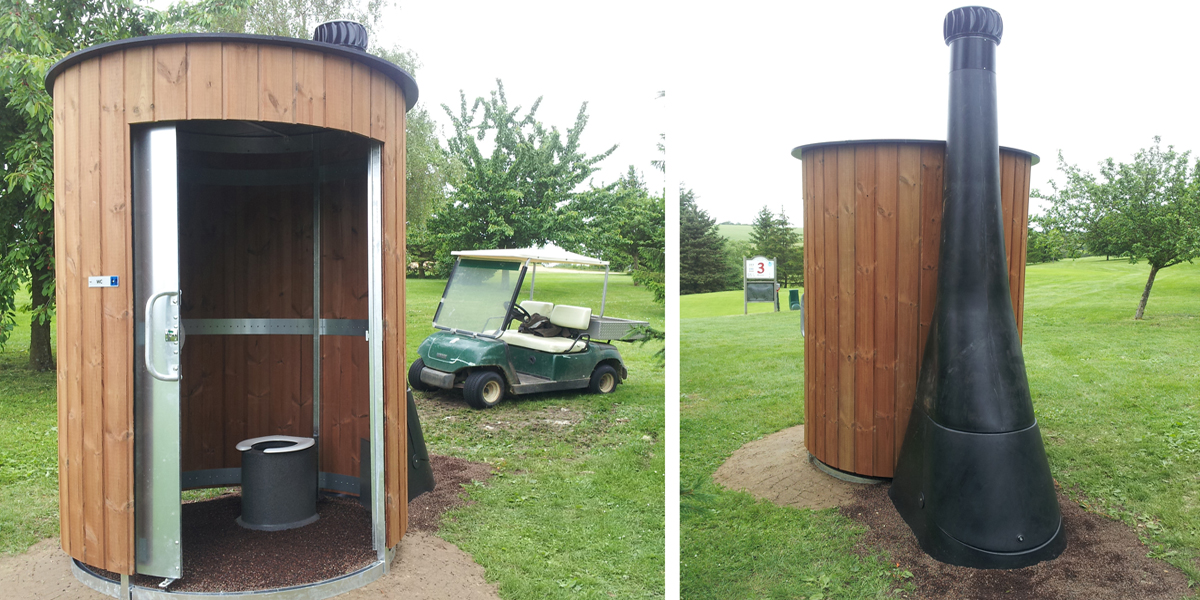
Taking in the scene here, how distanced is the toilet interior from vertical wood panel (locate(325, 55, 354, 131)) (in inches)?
37.6

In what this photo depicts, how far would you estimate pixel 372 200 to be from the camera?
8.84ft

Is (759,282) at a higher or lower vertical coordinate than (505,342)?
higher

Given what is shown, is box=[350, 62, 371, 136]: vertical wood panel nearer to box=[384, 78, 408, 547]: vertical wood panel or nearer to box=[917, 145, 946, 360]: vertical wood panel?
box=[384, 78, 408, 547]: vertical wood panel

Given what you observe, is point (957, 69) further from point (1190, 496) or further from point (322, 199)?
point (322, 199)

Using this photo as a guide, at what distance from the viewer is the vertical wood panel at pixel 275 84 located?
7.85 ft

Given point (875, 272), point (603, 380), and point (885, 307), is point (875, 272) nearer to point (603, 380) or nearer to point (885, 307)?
point (885, 307)

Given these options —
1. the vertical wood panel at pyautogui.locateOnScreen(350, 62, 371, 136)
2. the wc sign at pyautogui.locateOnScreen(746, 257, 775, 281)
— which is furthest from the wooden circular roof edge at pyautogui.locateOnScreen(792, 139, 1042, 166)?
the wc sign at pyautogui.locateOnScreen(746, 257, 775, 281)

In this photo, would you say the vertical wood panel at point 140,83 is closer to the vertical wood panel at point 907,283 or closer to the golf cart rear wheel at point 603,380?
the vertical wood panel at point 907,283

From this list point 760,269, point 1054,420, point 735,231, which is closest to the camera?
A: point 1054,420

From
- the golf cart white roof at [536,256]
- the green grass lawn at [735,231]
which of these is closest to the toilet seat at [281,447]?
the golf cart white roof at [536,256]

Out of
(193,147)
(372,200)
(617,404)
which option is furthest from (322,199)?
(617,404)

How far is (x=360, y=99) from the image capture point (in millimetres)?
2582

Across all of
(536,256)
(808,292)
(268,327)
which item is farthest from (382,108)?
(536,256)

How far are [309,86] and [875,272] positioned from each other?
8.91 ft
